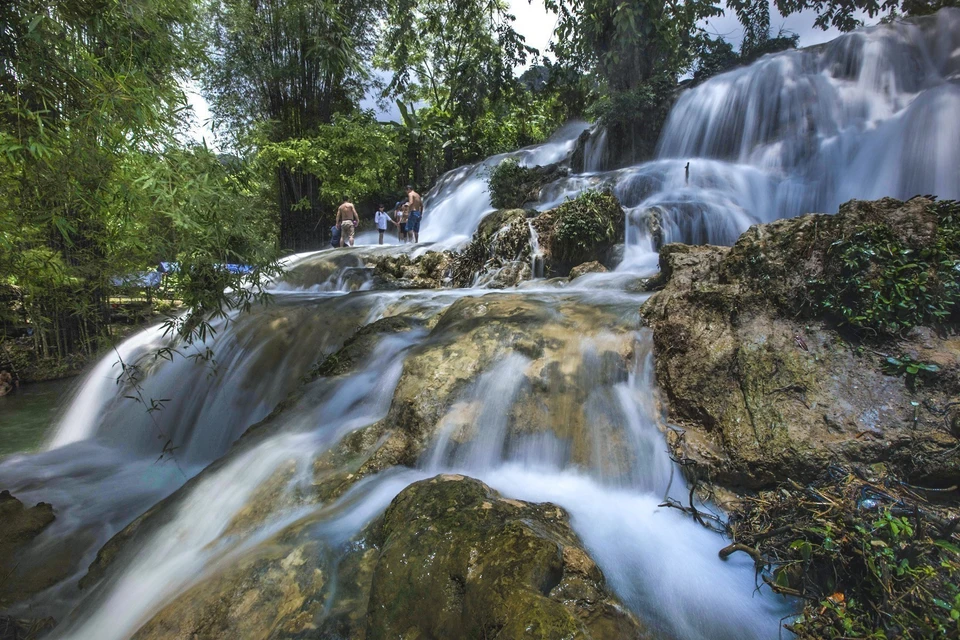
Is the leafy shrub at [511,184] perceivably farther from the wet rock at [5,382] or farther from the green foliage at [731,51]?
the wet rock at [5,382]

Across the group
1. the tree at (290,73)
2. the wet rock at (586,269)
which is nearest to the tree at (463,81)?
the tree at (290,73)

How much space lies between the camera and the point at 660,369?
389cm

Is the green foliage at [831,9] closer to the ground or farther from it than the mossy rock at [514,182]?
farther from it

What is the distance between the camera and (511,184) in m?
13.9

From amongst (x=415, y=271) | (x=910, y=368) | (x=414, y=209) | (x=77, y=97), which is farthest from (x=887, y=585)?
(x=414, y=209)

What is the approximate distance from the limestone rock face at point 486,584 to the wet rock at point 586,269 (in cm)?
586

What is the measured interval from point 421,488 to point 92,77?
3.36 m

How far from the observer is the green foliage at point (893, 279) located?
10.7ft

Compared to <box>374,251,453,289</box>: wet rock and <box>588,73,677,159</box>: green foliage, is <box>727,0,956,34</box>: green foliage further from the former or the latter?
<box>374,251,453,289</box>: wet rock

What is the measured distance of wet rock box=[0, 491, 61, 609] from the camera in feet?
11.3

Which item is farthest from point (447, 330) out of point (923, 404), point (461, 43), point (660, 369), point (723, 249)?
point (461, 43)

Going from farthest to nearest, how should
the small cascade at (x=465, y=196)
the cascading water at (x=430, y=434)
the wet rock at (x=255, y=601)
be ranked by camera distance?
the small cascade at (x=465, y=196), the cascading water at (x=430, y=434), the wet rock at (x=255, y=601)

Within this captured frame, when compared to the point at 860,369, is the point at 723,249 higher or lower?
higher

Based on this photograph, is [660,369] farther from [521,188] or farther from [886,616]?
[521,188]
